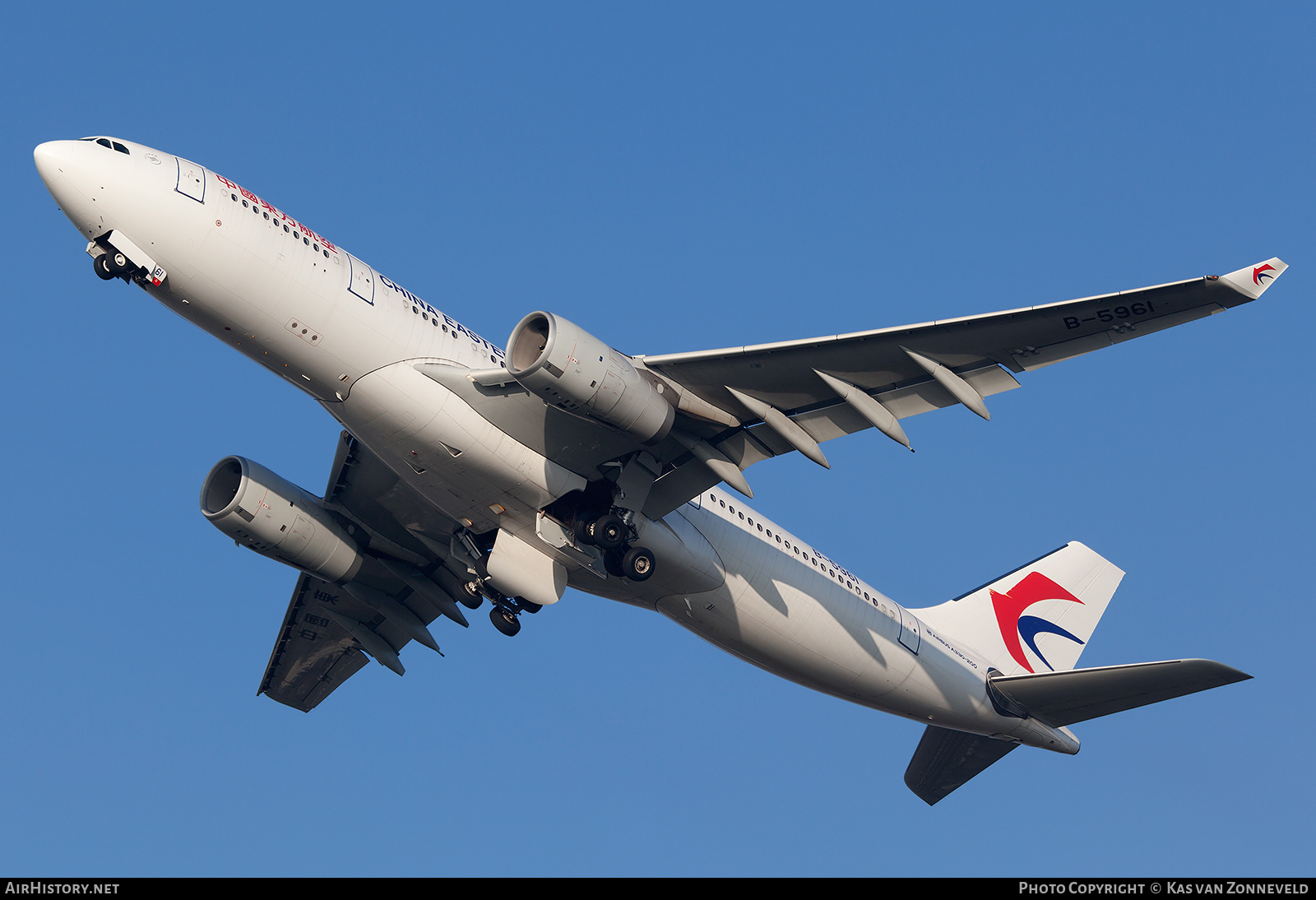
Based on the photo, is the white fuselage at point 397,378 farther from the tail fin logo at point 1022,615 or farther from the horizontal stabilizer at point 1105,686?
the tail fin logo at point 1022,615

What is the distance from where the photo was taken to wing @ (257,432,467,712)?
83.5ft

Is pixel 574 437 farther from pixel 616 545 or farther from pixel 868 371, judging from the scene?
pixel 868 371

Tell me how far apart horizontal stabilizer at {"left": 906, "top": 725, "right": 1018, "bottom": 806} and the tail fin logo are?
2220mm

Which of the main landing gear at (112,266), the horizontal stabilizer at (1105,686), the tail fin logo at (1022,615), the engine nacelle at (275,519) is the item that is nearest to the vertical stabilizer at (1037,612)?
the tail fin logo at (1022,615)

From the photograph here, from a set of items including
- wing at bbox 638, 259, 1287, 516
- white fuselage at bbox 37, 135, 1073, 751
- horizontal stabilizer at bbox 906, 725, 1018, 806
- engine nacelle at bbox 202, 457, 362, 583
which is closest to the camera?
wing at bbox 638, 259, 1287, 516

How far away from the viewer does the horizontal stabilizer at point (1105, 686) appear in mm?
22984

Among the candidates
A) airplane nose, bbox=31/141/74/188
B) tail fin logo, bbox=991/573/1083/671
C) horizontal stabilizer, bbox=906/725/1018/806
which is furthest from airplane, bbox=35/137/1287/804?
tail fin logo, bbox=991/573/1083/671

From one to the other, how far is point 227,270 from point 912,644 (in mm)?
16069

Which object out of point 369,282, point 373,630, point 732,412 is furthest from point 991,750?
point 369,282

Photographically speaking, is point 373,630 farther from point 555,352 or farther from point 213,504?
point 555,352

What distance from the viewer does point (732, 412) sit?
21.7 m

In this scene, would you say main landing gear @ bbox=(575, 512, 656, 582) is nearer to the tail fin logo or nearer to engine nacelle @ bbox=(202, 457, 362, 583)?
engine nacelle @ bbox=(202, 457, 362, 583)

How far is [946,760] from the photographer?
97.7ft

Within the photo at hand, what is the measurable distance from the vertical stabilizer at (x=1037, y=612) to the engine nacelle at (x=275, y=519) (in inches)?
539
